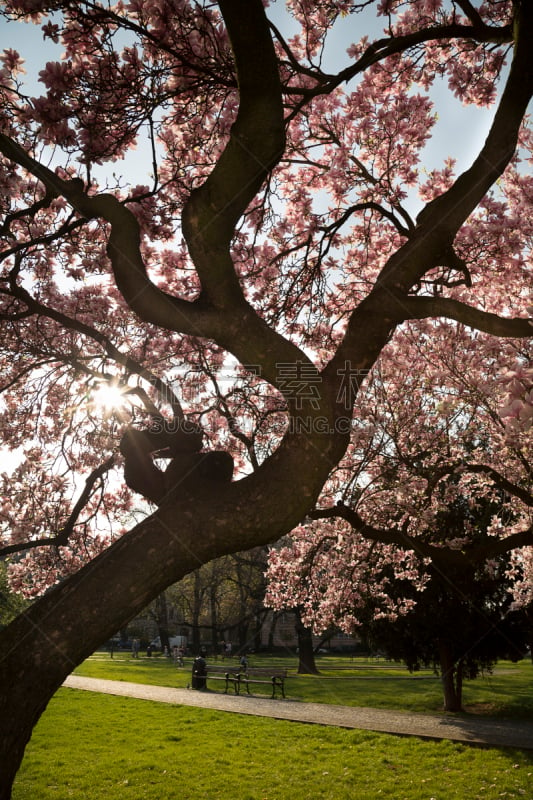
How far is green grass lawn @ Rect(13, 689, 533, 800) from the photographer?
26.7 ft

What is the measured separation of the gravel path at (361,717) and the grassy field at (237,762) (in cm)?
88

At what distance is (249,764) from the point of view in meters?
9.77

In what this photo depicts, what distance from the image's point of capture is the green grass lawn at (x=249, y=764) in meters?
8.13

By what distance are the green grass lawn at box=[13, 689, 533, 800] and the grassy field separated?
0.02 m

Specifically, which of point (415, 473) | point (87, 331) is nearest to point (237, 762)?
point (415, 473)

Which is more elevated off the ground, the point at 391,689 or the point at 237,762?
the point at 237,762

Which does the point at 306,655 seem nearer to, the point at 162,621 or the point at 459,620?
the point at 459,620

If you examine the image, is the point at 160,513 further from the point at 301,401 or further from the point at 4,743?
the point at 4,743

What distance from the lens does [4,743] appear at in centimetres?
279

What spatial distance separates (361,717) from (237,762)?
6.14m

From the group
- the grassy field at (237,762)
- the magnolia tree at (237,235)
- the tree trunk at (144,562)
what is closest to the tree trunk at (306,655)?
the grassy field at (237,762)

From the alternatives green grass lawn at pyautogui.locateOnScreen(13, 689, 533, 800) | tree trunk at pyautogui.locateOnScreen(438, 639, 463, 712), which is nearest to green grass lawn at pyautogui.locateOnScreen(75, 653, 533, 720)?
tree trunk at pyautogui.locateOnScreen(438, 639, 463, 712)

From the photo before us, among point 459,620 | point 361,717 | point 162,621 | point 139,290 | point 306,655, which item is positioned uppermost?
point 139,290

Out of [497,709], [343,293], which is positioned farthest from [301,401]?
[497,709]
